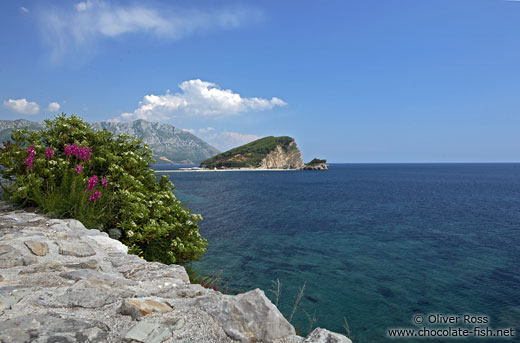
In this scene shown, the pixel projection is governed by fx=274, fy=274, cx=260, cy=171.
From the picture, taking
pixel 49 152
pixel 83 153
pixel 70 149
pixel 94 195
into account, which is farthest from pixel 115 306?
pixel 49 152

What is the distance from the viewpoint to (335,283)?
1578 cm

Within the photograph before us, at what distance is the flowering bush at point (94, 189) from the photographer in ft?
26.7

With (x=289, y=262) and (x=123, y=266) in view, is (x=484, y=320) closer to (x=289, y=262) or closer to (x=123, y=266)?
(x=289, y=262)

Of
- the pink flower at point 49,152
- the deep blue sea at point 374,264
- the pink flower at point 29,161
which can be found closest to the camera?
the pink flower at point 29,161

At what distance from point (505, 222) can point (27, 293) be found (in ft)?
151

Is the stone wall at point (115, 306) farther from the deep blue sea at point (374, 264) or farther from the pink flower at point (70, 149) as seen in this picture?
the deep blue sea at point (374, 264)

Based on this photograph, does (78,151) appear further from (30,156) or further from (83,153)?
(30,156)

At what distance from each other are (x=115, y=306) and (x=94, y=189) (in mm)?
6129

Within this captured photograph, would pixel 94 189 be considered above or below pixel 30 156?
below

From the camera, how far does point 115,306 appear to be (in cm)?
362

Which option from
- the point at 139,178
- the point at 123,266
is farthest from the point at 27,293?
the point at 139,178

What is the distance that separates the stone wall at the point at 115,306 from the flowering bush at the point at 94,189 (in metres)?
2.70

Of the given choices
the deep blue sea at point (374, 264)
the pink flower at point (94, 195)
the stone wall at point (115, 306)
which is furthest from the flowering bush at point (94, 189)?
the deep blue sea at point (374, 264)

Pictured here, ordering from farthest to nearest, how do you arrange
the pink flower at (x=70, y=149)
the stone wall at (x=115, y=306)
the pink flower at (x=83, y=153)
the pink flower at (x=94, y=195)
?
1. the pink flower at (x=83, y=153)
2. the pink flower at (x=70, y=149)
3. the pink flower at (x=94, y=195)
4. the stone wall at (x=115, y=306)
